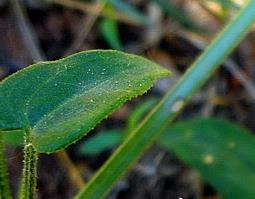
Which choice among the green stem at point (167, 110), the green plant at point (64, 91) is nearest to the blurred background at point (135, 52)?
the green stem at point (167, 110)

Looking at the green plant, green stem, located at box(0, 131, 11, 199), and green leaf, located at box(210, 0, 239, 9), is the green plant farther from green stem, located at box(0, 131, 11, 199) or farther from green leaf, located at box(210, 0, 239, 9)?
green leaf, located at box(210, 0, 239, 9)

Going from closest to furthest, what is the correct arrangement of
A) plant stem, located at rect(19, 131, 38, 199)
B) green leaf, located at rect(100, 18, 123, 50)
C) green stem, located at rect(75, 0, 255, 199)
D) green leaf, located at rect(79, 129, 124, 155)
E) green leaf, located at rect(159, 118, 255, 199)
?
plant stem, located at rect(19, 131, 38, 199), green stem, located at rect(75, 0, 255, 199), green leaf, located at rect(159, 118, 255, 199), green leaf, located at rect(79, 129, 124, 155), green leaf, located at rect(100, 18, 123, 50)

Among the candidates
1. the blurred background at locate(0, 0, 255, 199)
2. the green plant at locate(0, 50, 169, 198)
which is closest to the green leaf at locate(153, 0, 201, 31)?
the blurred background at locate(0, 0, 255, 199)

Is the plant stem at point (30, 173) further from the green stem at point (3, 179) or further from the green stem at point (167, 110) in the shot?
the green stem at point (167, 110)

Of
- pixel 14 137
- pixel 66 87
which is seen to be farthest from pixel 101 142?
pixel 66 87

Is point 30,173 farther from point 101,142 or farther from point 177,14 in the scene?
point 177,14
